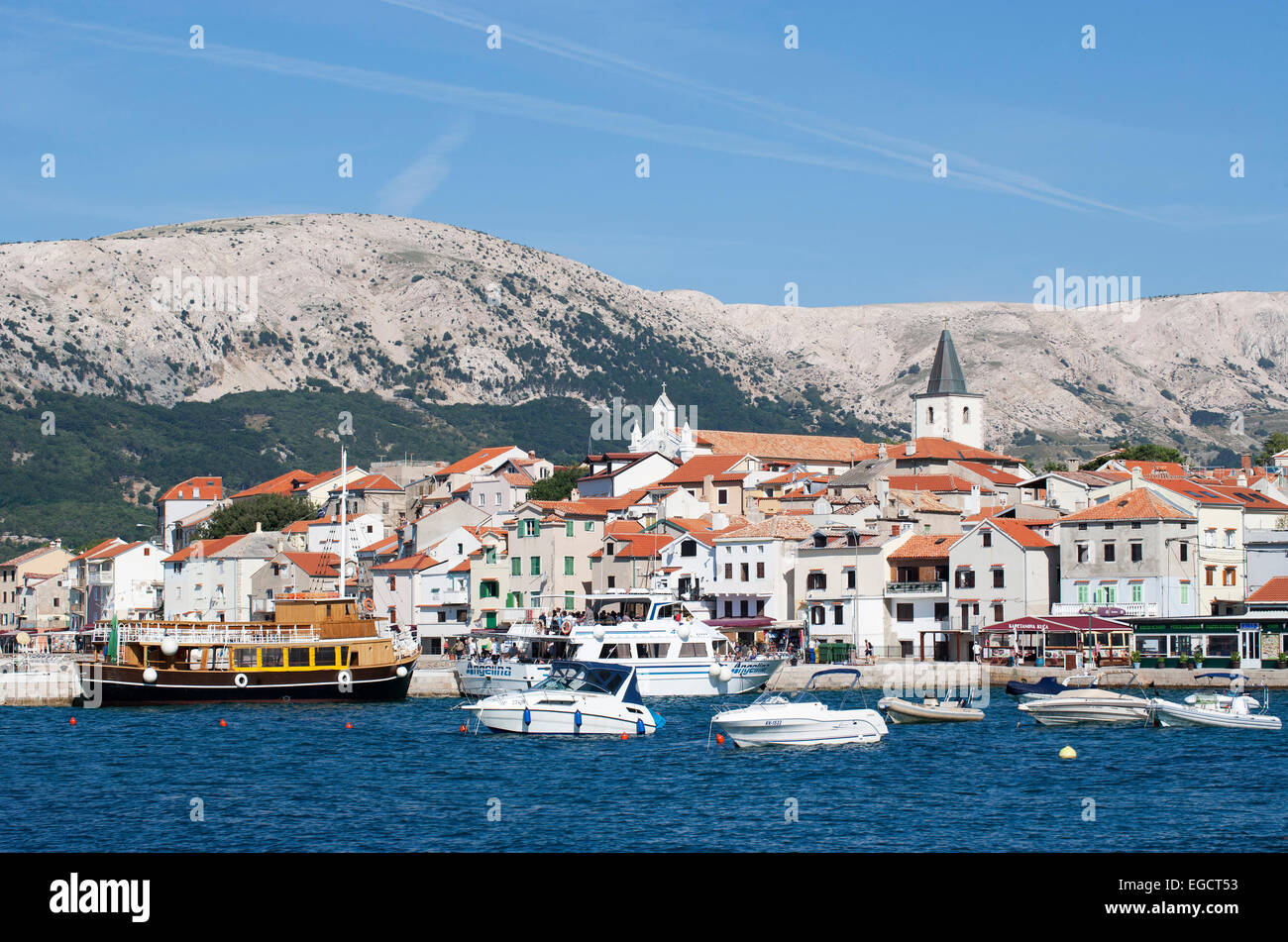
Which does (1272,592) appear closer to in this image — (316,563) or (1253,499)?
(1253,499)

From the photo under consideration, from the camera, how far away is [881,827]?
3291 cm

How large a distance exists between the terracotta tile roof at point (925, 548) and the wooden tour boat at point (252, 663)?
30328mm

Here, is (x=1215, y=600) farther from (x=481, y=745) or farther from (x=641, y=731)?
(x=481, y=745)

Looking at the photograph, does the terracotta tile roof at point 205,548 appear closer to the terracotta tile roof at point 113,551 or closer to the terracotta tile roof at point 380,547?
the terracotta tile roof at point 113,551

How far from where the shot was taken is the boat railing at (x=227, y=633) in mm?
68188

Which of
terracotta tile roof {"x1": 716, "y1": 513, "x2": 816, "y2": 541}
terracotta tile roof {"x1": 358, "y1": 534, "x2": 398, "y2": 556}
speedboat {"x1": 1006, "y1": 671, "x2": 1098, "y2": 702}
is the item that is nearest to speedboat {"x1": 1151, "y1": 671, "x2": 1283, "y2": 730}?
speedboat {"x1": 1006, "y1": 671, "x2": 1098, "y2": 702}

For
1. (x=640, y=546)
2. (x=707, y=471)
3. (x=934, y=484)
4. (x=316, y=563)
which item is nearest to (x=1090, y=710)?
(x=640, y=546)

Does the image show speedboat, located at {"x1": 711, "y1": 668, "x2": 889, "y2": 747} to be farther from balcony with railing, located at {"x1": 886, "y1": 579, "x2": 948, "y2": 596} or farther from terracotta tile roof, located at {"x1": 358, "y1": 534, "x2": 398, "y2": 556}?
terracotta tile roof, located at {"x1": 358, "y1": 534, "x2": 398, "y2": 556}

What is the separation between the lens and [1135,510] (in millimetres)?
79062

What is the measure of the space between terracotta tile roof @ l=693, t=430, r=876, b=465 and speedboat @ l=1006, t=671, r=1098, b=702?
216ft

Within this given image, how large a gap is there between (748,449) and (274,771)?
94.4 metres

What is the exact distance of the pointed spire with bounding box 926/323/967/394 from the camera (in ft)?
558

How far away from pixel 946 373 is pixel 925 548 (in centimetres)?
8745

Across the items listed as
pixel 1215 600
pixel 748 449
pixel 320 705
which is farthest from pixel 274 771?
pixel 748 449
